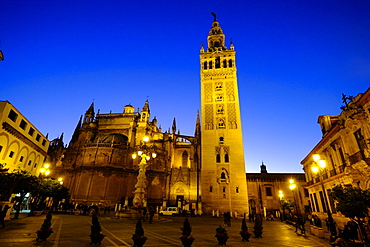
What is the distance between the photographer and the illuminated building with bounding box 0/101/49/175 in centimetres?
1936

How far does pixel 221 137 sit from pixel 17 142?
89.4 ft

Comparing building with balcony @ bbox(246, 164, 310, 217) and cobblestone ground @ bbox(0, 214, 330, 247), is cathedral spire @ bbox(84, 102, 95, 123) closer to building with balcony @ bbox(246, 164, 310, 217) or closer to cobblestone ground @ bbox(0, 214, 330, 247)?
cobblestone ground @ bbox(0, 214, 330, 247)

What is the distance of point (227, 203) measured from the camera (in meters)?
29.0

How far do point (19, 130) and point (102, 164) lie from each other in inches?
568

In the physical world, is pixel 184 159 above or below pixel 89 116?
below

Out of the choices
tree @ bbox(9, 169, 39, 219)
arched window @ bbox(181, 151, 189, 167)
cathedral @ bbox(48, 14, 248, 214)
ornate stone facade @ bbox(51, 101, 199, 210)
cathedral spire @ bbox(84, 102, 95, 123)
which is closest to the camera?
tree @ bbox(9, 169, 39, 219)

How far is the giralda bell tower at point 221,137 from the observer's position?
29.5 metres

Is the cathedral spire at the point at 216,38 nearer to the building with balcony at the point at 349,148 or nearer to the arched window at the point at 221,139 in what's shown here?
the arched window at the point at 221,139

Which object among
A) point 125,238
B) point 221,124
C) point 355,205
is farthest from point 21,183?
point 221,124

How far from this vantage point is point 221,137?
109 feet

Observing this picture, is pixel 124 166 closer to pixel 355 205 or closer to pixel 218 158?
pixel 218 158

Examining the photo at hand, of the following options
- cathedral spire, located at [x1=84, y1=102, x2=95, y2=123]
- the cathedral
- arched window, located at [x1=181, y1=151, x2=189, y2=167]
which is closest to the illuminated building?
the cathedral

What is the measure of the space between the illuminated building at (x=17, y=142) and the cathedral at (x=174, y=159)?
910 cm

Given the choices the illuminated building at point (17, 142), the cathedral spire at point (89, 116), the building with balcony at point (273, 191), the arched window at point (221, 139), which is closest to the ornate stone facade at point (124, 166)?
the cathedral spire at point (89, 116)
